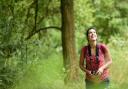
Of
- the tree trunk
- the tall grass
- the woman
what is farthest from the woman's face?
the tree trunk

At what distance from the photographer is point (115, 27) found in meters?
27.7

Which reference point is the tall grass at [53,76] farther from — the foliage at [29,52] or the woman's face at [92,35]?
the woman's face at [92,35]

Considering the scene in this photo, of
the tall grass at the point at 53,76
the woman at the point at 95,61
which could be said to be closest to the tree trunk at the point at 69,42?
the tall grass at the point at 53,76

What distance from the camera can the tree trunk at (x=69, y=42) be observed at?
11752 mm

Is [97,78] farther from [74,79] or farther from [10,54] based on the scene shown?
[74,79]

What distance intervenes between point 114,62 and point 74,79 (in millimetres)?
2422

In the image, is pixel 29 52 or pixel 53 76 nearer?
pixel 29 52

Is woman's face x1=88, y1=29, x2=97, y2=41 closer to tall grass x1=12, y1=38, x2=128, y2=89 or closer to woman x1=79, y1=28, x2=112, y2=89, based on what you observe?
woman x1=79, y1=28, x2=112, y2=89

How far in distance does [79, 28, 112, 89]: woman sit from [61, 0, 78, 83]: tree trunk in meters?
4.03

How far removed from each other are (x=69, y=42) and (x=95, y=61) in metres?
4.30

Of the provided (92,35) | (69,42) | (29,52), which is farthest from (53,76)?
(92,35)

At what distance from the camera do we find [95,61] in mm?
7746

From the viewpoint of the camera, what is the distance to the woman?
25.2 feet

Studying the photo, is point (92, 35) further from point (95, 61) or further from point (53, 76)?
point (53, 76)
